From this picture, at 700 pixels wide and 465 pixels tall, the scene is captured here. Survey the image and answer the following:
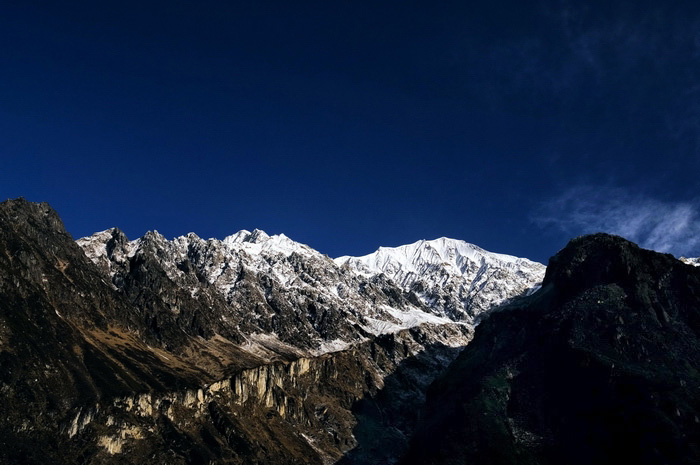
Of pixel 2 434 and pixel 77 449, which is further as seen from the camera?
pixel 77 449

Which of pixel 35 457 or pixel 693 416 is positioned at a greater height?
pixel 693 416

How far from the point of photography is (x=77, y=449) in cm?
19862

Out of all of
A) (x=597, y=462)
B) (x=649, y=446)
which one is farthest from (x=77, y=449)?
(x=649, y=446)

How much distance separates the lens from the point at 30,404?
19862 cm

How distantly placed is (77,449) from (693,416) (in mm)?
206169

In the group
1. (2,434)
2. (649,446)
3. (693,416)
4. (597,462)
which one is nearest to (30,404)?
(2,434)

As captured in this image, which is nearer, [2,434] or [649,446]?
[2,434]

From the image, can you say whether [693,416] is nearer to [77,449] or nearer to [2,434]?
[77,449]

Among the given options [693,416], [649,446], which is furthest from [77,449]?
[693,416]

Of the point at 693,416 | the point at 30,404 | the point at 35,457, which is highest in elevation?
the point at 693,416

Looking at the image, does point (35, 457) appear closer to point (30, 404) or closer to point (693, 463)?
point (30, 404)

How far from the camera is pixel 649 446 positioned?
623 feet

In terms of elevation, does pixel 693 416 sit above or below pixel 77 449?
above

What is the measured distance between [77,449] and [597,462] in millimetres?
177767
